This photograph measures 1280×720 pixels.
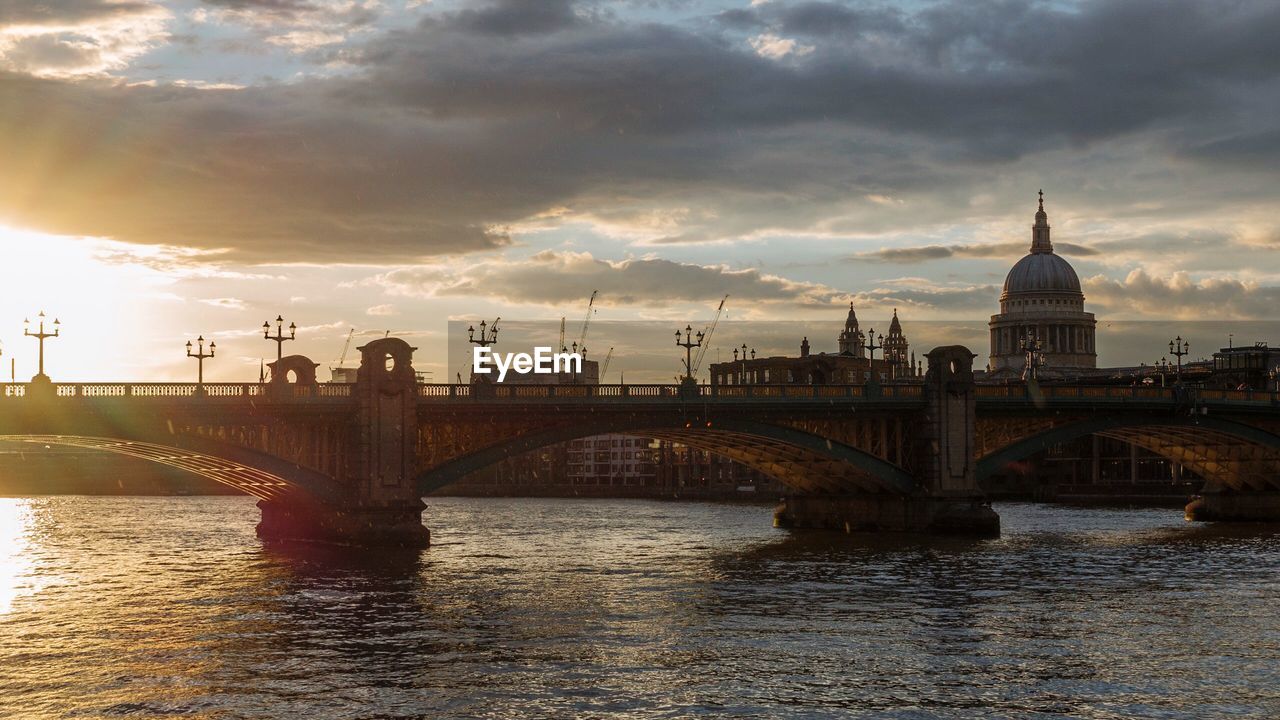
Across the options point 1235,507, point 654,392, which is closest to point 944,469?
point 654,392

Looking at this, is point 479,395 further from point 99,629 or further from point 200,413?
point 99,629

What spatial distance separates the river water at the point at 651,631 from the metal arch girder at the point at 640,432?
16.8ft

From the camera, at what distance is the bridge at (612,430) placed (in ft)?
263

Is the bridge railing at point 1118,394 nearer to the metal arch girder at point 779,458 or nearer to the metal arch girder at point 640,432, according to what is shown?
the metal arch girder at point 640,432

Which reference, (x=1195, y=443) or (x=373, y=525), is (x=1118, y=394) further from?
(x=373, y=525)

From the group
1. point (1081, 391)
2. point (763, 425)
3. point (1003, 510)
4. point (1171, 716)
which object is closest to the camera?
point (1171, 716)

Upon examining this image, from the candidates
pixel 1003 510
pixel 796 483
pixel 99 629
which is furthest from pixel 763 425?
pixel 1003 510

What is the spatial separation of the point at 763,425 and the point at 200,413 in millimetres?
35088

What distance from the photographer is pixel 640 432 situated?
95.2 meters

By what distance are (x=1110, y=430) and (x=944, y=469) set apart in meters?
21.4

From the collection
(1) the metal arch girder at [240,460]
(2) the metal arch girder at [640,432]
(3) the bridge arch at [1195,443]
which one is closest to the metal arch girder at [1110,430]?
(3) the bridge arch at [1195,443]

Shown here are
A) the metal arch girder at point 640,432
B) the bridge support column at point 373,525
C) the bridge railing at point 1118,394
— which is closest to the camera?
the bridge support column at point 373,525

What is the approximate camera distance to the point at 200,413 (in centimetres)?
7956

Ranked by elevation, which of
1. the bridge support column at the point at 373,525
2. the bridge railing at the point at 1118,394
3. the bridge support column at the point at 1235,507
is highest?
the bridge railing at the point at 1118,394
